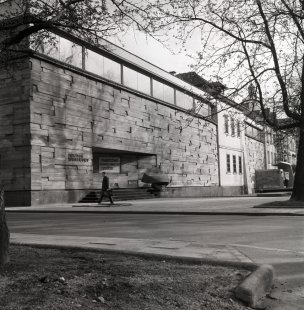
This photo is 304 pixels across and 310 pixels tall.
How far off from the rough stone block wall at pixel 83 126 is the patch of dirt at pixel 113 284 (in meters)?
14.2

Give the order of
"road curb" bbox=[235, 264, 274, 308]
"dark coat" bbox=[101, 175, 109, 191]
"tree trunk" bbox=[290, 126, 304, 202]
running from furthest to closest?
1. "dark coat" bbox=[101, 175, 109, 191]
2. "tree trunk" bbox=[290, 126, 304, 202]
3. "road curb" bbox=[235, 264, 274, 308]

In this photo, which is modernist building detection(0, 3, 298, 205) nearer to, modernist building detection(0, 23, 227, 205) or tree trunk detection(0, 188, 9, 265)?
modernist building detection(0, 23, 227, 205)

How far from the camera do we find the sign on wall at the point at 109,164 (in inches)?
1216

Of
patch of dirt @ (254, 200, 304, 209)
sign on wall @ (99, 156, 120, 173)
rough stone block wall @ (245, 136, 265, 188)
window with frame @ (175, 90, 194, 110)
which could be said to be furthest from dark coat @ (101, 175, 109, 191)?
rough stone block wall @ (245, 136, 265, 188)

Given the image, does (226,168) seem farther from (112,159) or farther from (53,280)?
(53,280)

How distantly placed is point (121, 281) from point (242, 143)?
52599 millimetres

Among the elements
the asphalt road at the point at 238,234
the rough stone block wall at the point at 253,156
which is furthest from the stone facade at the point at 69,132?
the rough stone block wall at the point at 253,156

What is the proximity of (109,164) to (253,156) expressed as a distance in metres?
35.1

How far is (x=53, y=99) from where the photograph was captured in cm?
2500

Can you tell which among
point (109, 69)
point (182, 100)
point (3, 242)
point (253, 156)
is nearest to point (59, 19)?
point (3, 242)

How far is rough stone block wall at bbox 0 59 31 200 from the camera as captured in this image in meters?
23.3

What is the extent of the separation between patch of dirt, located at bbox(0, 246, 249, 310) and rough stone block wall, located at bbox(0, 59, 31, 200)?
18.2m

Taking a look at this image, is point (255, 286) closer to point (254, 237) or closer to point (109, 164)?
point (254, 237)

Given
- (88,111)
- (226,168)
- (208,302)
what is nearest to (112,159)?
(88,111)
